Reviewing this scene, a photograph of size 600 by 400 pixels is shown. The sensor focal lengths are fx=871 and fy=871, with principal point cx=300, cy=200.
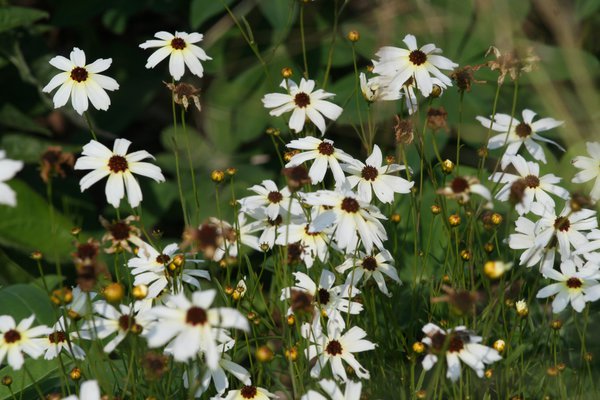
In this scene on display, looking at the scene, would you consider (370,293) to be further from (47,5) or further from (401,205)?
(47,5)

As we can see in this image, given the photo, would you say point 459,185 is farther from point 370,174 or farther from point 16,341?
point 16,341

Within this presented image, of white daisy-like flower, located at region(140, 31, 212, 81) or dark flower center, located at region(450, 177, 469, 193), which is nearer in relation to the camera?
dark flower center, located at region(450, 177, 469, 193)

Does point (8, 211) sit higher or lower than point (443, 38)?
lower

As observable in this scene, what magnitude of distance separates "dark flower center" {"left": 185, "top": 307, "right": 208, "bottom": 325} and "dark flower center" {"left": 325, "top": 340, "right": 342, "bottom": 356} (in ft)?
0.97

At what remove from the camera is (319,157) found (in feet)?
3.73

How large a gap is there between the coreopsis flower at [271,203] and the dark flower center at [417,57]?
0.24 m

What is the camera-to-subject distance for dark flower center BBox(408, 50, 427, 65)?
1.17m

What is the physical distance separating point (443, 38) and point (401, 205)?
592mm

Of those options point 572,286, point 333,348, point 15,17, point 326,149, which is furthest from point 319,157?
point 15,17

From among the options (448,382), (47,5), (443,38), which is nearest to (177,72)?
(448,382)

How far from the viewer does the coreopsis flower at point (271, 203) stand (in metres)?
1.17

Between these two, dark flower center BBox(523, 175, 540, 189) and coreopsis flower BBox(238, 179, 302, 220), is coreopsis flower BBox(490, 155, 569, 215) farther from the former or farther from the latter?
coreopsis flower BBox(238, 179, 302, 220)

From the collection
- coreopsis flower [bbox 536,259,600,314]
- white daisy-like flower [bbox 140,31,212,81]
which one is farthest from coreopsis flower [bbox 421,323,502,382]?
white daisy-like flower [bbox 140,31,212,81]

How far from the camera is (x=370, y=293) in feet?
3.89
